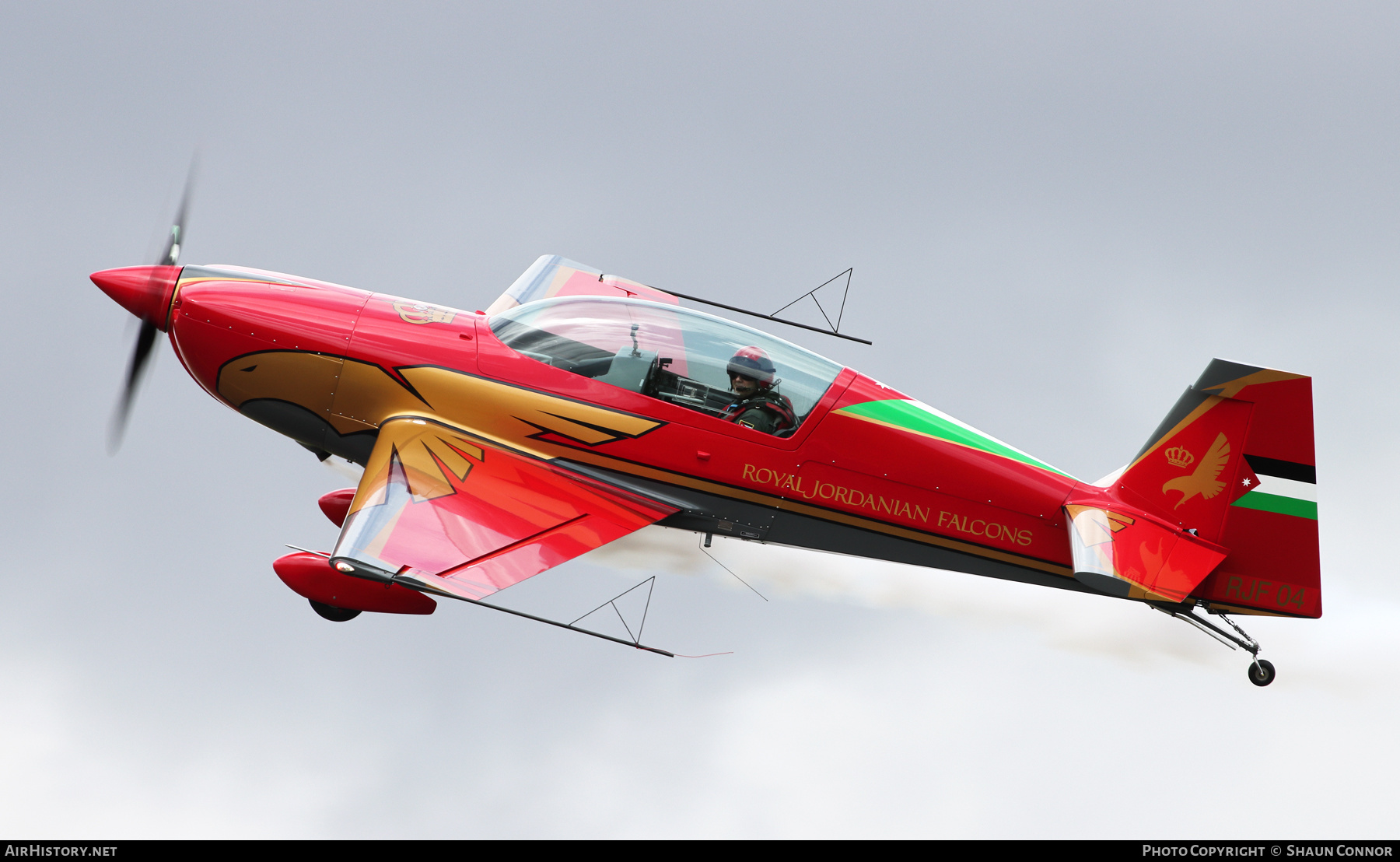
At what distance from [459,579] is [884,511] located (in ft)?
11.3

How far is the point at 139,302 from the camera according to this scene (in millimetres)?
9680

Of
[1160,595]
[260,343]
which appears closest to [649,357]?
[260,343]

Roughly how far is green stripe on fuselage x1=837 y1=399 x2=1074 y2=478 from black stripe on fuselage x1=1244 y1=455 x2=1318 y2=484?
4.52ft

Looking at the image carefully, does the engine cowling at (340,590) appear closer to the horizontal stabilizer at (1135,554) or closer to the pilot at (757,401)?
the pilot at (757,401)

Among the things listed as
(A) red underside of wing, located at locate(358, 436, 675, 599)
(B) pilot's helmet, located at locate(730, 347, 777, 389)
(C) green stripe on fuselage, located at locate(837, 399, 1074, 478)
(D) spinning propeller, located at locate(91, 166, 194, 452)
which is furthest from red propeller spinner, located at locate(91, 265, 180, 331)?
(C) green stripe on fuselage, located at locate(837, 399, 1074, 478)

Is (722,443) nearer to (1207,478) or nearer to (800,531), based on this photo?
(800,531)

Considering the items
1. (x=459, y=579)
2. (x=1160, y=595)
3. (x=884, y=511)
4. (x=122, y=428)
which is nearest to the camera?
(x=459, y=579)

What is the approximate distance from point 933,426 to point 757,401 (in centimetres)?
148

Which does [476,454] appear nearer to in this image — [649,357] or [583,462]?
[583,462]

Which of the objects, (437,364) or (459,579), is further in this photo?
(437,364)

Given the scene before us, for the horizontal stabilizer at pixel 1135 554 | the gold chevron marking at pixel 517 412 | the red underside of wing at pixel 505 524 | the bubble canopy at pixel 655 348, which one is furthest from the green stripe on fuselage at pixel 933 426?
the red underside of wing at pixel 505 524

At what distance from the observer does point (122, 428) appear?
9914 mm

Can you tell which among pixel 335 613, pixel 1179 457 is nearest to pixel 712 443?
pixel 335 613

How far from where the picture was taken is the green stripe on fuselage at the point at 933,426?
30.4ft
